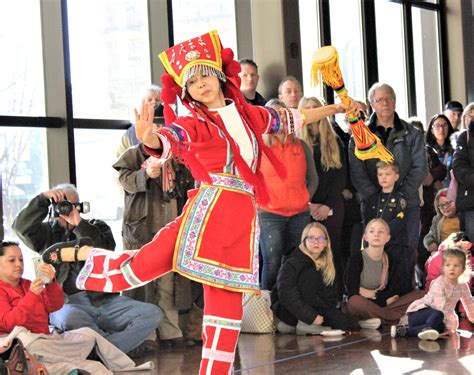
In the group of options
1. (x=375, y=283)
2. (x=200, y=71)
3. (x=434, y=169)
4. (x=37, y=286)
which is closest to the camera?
(x=200, y=71)

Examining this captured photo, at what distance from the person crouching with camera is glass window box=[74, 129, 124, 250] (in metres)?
0.99

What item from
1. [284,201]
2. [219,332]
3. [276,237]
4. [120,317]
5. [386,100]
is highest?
[386,100]

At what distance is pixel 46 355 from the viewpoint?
4.74m

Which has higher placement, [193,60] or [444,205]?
[193,60]

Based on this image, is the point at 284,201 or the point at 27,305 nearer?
the point at 27,305

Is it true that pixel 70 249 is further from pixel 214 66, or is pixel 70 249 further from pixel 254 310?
pixel 254 310

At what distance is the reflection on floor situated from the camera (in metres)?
4.88

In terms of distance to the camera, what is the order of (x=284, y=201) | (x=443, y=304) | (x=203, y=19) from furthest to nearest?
(x=203, y=19)
(x=284, y=201)
(x=443, y=304)

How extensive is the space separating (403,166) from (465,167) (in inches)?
19.6

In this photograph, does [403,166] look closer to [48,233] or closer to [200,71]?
[48,233]

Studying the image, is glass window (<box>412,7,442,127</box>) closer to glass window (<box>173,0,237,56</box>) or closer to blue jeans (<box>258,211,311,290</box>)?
glass window (<box>173,0,237,56</box>)

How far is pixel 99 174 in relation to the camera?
264 inches

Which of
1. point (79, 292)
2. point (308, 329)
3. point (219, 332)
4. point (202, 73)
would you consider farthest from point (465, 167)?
point (219, 332)

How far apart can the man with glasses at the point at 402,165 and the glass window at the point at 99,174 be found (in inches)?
62.7
